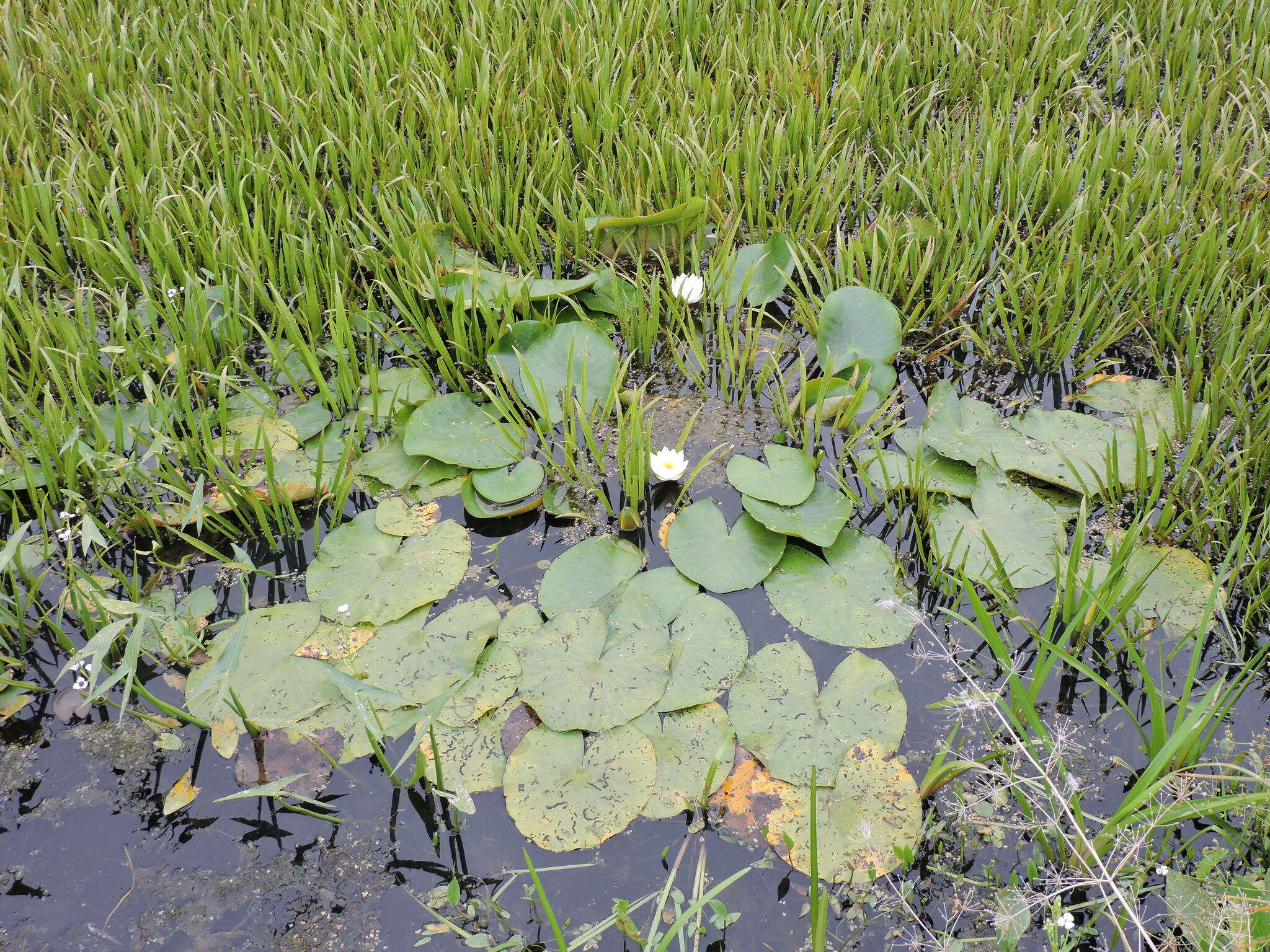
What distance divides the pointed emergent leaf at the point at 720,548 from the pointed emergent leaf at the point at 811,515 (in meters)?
0.03

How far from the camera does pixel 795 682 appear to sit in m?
1.52

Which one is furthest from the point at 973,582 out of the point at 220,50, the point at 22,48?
the point at 22,48

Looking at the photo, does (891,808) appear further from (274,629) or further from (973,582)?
(274,629)

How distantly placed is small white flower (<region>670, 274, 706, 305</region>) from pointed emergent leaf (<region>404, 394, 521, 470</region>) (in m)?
0.60

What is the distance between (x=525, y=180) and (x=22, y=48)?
77.7 inches

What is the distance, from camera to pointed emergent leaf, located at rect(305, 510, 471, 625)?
166 centimetres

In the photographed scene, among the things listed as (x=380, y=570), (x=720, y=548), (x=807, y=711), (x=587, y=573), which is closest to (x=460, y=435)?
(x=380, y=570)

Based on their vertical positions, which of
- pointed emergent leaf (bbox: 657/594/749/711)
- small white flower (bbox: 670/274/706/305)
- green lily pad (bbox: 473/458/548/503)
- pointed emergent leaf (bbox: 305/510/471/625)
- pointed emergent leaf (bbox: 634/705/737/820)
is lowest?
pointed emergent leaf (bbox: 634/705/737/820)

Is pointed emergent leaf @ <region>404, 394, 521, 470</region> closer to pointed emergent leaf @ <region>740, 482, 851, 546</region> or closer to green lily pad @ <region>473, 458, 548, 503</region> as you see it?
green lily pad @ <region>473, 458, 548, 503</region>

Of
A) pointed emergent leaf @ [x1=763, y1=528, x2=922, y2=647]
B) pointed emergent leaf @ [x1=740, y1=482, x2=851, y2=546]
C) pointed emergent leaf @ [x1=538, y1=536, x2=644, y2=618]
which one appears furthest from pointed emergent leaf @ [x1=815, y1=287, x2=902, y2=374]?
pointed emergent leaf @ [x1=538, y1=536, x2=644, y2=618]

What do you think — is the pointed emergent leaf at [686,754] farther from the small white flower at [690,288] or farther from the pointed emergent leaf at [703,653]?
the small white flower at [690,288]

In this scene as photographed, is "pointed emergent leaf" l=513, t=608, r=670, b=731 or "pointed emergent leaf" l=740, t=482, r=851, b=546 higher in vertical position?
"pointed emergent leaf" l=740, t=482, r=851, b=546

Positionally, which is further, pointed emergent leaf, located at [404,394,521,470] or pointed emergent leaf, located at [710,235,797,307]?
pointed emergent leaf, located at [710,235,797,307]

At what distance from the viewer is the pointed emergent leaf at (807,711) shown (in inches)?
55.7
